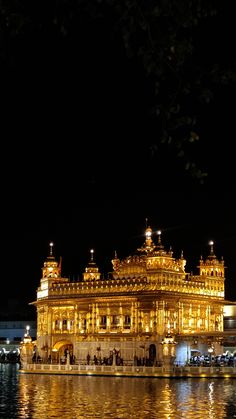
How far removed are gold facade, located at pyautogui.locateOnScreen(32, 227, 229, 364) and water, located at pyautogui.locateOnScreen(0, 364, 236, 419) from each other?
8.45 meters

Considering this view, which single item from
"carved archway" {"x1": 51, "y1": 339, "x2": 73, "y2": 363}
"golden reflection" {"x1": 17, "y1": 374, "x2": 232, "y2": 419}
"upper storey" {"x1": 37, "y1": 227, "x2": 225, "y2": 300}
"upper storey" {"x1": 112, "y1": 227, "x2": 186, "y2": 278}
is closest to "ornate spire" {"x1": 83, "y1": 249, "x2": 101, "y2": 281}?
"upper storey" {"x1": 37, "y1": 227, "x2": 225, "y2": 300}

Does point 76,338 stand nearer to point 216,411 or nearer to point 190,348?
point 190,348

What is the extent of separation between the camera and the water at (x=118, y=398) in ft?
97.9

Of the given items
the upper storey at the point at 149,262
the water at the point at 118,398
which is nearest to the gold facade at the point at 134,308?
the upper storey at the point at 149,262

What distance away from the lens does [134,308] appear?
58.4 meters

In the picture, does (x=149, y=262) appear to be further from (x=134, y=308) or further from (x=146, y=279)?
(x=134, y=308)

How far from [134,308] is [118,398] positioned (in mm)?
22929

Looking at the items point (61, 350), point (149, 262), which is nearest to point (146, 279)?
point (149, 262)

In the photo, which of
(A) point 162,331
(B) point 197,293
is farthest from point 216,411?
(B) point 197,293

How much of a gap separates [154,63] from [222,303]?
5755cm

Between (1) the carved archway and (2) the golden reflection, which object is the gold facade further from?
(2) the golden reflection

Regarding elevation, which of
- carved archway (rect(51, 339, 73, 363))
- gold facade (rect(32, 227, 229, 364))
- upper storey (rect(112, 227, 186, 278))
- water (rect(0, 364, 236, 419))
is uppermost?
upper storey (rect(112, 227, 186, 278))

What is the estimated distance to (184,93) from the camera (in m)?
8.66

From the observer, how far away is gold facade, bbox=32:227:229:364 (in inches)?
2266
